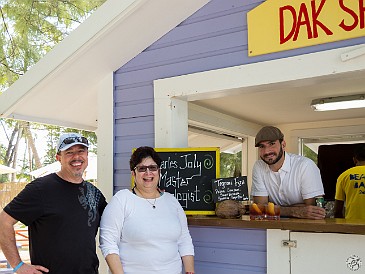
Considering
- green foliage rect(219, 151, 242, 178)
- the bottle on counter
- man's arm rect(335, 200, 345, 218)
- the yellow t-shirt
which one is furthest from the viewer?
green foliage rect(219, 151, 242, 178)

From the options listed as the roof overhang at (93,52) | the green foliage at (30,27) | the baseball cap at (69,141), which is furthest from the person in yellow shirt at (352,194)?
the green foliage at (30,27)

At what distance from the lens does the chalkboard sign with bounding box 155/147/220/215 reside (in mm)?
3518

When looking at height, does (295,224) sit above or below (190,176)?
below

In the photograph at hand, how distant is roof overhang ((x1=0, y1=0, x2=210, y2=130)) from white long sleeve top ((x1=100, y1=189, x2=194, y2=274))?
4.81 ft

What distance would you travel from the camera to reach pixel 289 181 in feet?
11.3

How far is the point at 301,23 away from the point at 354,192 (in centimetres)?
182

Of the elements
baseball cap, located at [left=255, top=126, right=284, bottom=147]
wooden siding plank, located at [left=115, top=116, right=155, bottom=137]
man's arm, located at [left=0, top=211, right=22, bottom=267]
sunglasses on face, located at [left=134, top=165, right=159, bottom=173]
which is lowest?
man's arm, located at [left=0, top=211, right=22, bottom=267]

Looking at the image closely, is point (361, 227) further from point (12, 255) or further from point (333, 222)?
point (12, 255)

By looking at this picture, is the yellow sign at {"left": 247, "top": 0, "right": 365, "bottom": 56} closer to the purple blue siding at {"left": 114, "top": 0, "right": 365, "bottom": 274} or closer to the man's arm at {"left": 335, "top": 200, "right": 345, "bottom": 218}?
the purple blue siding at {"left": 114, "top": 0, "right": 365, "bottom": 274}

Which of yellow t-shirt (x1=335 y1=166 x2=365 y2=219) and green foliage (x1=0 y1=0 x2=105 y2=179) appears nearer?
yellow t-shirt (x1=335 y1=166 x2=365 y2=219)

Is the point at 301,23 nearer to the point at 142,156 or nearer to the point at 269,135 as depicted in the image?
the point at 269,135

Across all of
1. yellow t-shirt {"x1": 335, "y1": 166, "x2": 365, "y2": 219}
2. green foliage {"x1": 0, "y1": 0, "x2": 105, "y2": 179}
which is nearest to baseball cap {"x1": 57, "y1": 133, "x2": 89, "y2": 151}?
yellow t-shirt {"x1": 335, "y1": 166, "x2": 365, "y2": 219}

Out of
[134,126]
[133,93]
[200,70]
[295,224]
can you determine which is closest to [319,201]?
[295,224]

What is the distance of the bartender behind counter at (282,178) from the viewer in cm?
332
